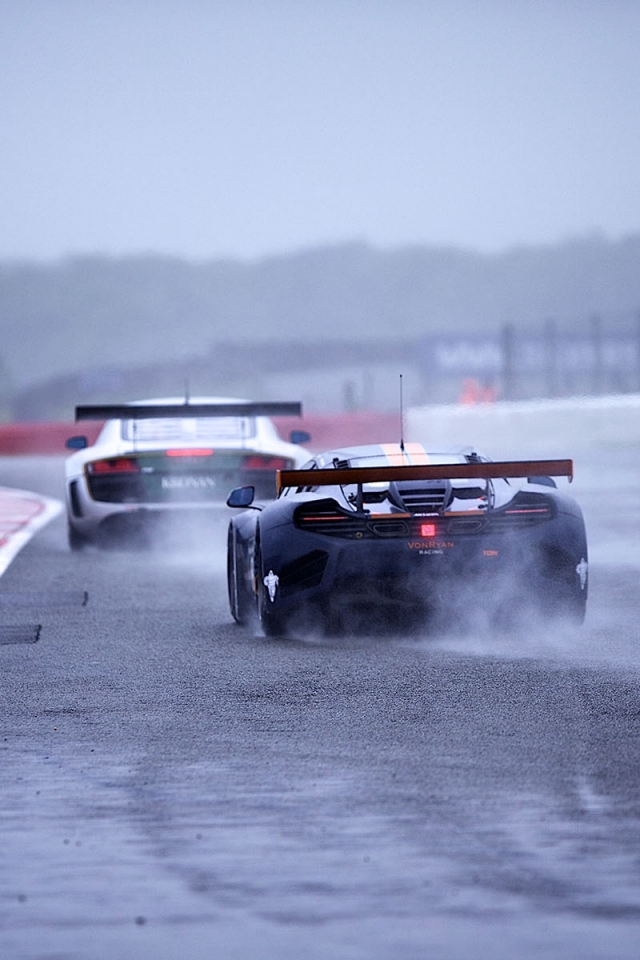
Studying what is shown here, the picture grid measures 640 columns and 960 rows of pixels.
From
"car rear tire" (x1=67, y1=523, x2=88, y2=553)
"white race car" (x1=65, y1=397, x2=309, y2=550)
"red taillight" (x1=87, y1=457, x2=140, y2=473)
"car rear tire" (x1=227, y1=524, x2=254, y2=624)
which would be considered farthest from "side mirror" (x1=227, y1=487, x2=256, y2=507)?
"car rear tire" (x1=67, y1=523, x2=88, y2=553)

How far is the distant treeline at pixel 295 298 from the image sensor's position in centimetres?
15062

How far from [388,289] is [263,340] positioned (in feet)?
203

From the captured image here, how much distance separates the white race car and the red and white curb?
0.82 meters

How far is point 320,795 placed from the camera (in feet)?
18.2

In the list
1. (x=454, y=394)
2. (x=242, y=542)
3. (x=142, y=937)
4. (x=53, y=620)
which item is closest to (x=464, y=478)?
(x=242, y=542)

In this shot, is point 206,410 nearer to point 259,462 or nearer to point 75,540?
point 259,462

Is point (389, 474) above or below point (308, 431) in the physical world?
above

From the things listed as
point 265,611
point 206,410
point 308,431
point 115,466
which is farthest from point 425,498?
point 308,431

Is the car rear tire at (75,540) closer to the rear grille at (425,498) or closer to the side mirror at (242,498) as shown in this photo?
the side mirror at (242,498)

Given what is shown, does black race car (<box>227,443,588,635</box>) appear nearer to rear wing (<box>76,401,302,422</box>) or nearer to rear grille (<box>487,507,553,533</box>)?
rear grille (<box>487,507,553,533</box>)

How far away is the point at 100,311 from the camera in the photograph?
577ft

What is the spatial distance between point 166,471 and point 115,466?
424mm

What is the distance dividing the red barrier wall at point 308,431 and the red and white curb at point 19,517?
31.7ft

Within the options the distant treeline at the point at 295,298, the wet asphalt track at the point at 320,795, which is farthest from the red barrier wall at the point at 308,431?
the distant treeline at the point at 295,298
